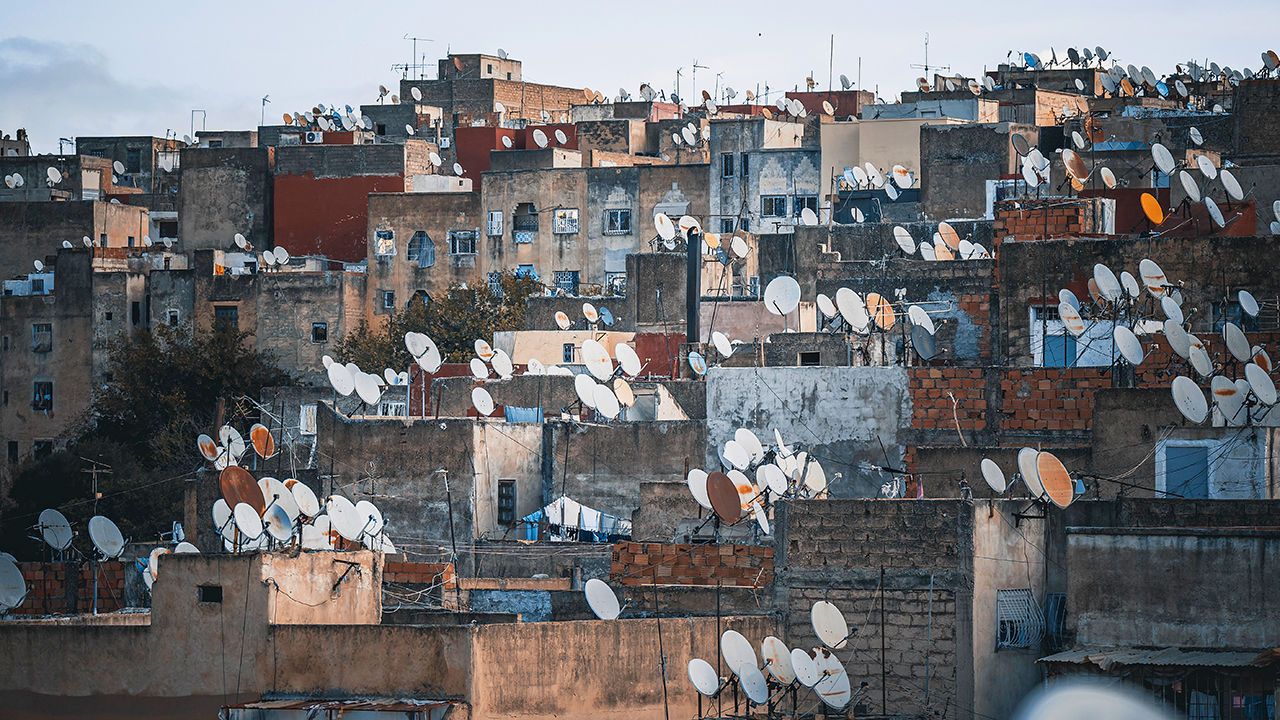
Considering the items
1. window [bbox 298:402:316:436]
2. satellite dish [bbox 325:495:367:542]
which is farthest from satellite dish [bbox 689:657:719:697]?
window [bbox 298:402:316:436]

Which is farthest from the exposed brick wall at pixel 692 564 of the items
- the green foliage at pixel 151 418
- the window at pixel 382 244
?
the window at pixel 382 244

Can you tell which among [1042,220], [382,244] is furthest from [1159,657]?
[382,244]

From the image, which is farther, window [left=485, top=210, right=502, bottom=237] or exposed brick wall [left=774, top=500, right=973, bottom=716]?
window [left=485, top=210, right=502, bottom=237]

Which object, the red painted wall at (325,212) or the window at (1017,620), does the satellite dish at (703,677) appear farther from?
the red painted wall at (325,212)

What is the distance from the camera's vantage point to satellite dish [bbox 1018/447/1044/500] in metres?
30.4

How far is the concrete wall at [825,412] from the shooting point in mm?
41625

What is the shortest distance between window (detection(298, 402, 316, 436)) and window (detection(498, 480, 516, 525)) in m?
13.9

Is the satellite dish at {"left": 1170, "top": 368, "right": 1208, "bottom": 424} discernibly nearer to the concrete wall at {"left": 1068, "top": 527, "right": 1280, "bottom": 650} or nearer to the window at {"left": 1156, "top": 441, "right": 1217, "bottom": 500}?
the window at {"left": 1156, "top": 441, "right": 1217, "bottom": 500}

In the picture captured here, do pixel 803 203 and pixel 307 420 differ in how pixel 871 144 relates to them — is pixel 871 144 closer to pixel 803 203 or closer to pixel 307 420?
pixel 803 203

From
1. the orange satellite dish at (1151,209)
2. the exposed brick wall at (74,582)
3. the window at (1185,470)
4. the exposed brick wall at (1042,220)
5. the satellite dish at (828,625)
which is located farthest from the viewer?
the exposed brick wall at (1042,220)

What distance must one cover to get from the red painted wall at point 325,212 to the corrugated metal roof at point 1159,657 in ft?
159

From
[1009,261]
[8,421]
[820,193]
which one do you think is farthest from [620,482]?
[8,421]

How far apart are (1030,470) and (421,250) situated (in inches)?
1752

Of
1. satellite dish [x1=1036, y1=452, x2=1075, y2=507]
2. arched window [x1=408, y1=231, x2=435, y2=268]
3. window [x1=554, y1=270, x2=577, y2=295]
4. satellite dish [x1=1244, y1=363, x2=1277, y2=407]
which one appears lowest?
satellite dish [x1=1036, y1=452, x2=1075, y2=507]
